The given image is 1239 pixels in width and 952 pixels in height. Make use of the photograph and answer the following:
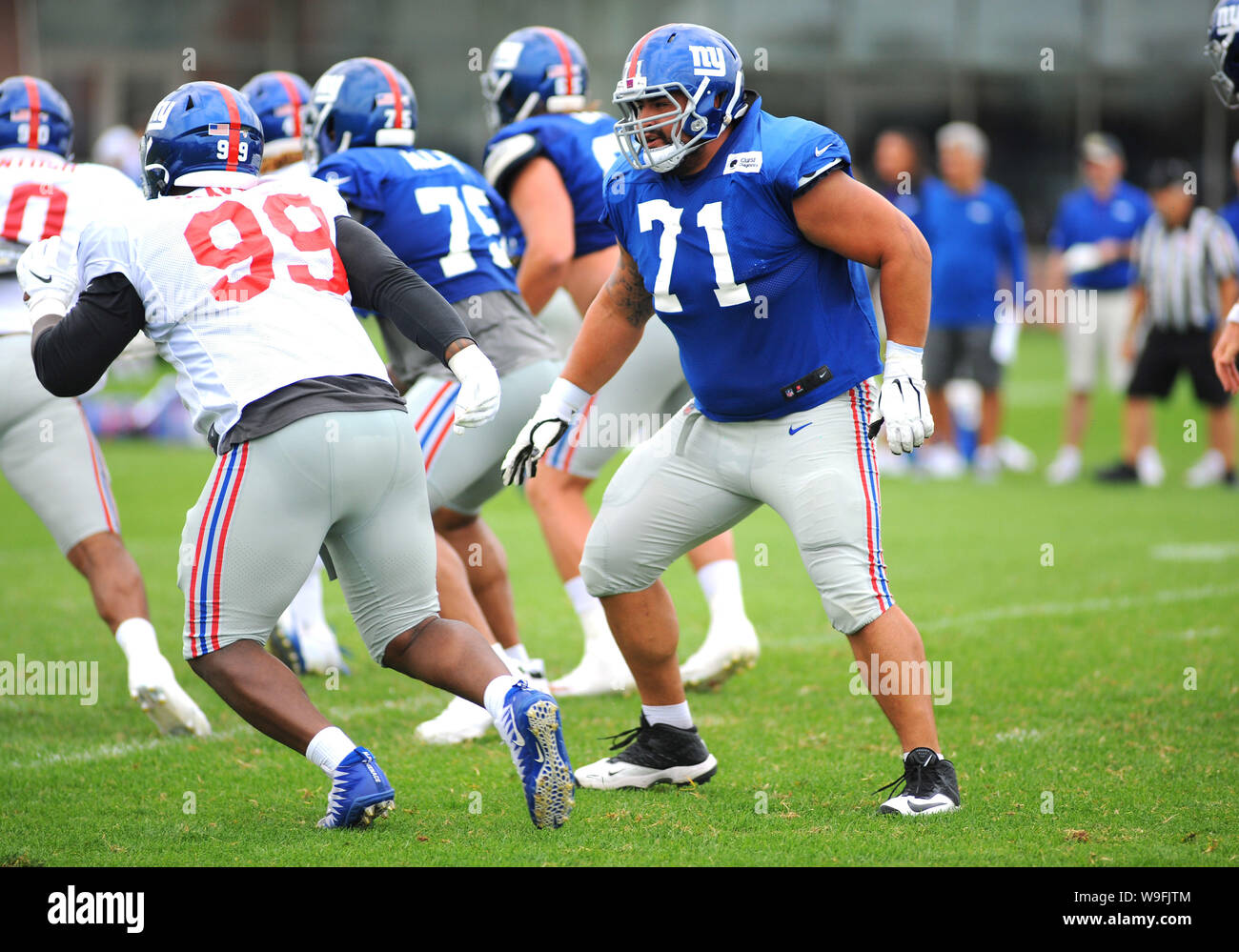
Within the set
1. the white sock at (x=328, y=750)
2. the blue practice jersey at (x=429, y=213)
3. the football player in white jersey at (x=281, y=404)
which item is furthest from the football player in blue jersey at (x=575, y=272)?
the white sock at (x=328, y=750)

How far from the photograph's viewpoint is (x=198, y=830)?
3816mm

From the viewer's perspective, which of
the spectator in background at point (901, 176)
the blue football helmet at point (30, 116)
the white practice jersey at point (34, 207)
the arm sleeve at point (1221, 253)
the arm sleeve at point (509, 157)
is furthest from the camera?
the spectator in background at point (901, 176)

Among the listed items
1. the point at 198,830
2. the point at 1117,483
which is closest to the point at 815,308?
the point at 198,830

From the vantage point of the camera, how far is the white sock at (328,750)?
362 centimetres

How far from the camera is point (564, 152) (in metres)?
5.24

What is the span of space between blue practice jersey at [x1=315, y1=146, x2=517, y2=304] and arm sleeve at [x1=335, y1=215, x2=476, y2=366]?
101cm

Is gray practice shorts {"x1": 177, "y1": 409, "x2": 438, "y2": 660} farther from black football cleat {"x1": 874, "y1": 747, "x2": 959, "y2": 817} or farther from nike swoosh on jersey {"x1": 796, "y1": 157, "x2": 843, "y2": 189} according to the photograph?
black football cleat {"x1": 874, "y1": 747, "x2": 959, "y2": 817}

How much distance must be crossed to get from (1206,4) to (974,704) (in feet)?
81.0

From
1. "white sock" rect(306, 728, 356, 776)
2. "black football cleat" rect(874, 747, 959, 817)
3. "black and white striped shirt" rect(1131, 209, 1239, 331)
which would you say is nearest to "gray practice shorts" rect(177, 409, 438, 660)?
"white sock" rect(306, 728, 356, 776)

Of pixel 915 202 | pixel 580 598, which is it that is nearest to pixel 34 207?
pixel 580 598

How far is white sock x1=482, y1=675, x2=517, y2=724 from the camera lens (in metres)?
3.54
